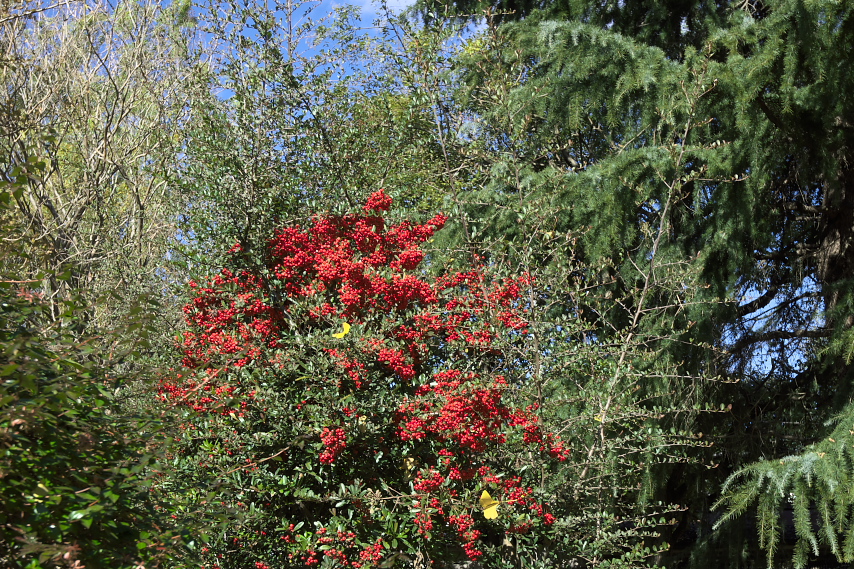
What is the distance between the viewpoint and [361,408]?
3.75m

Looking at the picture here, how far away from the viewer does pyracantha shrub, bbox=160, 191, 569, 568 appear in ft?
11.6

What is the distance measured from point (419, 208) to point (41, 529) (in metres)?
4.35

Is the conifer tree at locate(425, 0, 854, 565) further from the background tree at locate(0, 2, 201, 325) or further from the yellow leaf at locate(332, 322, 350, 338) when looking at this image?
the background tree at locate(0, 2, 201, 325)

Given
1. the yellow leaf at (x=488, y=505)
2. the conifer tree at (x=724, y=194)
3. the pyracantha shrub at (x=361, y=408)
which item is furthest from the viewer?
the conifer tree at (x=724, y=194)

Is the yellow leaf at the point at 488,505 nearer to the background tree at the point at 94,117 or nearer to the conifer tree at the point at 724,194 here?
the conifer tree at the point at 724,194

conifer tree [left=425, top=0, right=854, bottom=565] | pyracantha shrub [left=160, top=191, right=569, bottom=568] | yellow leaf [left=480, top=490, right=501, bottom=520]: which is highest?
conifer tree [left=425, top=0, right=854, bottom=565]

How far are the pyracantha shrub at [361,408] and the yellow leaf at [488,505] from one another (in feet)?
0.17

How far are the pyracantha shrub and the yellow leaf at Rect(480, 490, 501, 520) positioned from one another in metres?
0.05

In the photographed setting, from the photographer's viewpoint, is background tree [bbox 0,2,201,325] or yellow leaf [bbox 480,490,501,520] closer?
yellow leaf [bbox 480,490,501,520]

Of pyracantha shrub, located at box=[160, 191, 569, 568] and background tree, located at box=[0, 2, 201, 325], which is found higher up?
background tree, located at box=[0, 2, 201, 325]

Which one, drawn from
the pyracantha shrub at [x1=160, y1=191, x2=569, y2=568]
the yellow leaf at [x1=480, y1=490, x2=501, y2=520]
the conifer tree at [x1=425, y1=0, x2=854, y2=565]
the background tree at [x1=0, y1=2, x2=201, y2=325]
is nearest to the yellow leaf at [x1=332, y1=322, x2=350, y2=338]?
the pyracantha shrub at [x1=160, y1=191, x2=569, y2=568]

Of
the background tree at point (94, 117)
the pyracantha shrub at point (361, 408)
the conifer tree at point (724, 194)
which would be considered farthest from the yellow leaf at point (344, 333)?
the background tree at point (94, 117)

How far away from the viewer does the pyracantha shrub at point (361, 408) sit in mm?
3551

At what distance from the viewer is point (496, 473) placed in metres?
3.75
